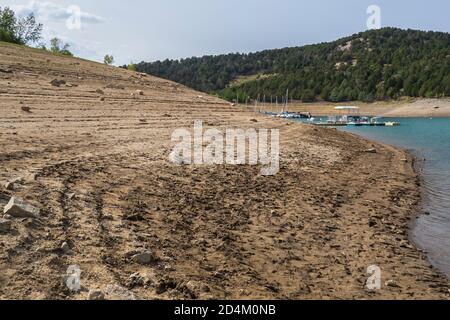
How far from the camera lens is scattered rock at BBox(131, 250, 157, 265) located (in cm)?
686

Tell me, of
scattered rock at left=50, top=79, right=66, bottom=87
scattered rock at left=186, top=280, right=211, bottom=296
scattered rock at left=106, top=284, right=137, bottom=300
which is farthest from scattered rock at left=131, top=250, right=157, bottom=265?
scattered rock at left=50, top=79, right=66, bottom=87

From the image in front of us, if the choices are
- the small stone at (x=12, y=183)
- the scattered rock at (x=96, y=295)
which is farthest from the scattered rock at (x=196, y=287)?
the small stone at (x=12, y=183)

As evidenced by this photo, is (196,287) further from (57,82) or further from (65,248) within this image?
(57,82)

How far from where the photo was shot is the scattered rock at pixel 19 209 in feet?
23.9

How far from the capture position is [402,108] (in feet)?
439

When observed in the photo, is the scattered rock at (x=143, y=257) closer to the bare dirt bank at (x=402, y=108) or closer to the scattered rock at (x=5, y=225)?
the scattered rock at (x=5, y=225)

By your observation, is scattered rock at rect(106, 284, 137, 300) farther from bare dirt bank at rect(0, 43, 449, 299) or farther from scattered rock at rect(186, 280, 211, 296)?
scattered rock at rect(186, 280, 211, 296)

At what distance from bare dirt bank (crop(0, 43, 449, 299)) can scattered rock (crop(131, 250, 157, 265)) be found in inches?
3.4

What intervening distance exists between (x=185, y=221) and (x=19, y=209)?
123 inches

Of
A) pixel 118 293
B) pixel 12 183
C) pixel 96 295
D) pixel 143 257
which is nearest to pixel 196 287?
pixel 143 257

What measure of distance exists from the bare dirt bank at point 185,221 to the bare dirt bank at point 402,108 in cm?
11333

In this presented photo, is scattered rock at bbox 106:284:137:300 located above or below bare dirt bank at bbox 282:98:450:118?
below
